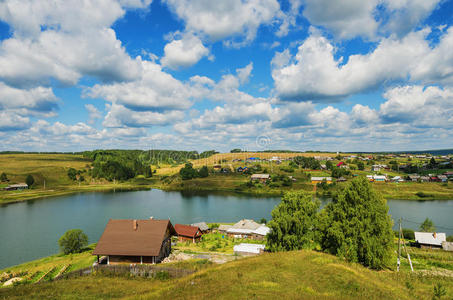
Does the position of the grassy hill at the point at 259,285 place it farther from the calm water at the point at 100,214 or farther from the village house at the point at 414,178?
the village house at the point at 414,178

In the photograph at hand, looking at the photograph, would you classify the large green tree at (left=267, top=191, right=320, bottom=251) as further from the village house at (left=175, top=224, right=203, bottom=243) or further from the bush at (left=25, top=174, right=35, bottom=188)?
the bush at (left=25, top=174, right=35, bottom=188)

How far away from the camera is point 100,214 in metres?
76.8

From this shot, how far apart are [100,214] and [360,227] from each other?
246 feet

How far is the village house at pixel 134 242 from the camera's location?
3102 cm

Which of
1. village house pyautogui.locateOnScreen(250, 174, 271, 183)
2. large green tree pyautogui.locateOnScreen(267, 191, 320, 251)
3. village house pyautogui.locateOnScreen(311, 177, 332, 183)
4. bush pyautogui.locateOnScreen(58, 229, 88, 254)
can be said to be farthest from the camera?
village house pyautogui.locateOnScreen(250, 174, 271, 183)

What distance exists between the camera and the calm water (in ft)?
165

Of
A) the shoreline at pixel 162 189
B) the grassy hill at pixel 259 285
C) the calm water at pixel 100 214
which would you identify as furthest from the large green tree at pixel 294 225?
the shoreline at pixel 162 189

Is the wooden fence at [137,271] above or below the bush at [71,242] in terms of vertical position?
above

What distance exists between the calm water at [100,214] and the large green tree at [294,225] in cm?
4077

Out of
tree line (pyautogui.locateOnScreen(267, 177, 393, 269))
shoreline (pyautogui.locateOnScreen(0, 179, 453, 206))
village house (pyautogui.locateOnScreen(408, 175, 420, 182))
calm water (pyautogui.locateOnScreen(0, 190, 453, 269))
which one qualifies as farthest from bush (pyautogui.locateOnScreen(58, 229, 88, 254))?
village house (pyautogui.locateOnScreen(408, 175, 420, 182))

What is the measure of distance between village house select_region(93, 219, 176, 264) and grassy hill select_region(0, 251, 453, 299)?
35.6 feet

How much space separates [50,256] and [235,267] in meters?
38.2

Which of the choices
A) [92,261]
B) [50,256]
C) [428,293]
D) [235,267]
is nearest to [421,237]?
[428,293]

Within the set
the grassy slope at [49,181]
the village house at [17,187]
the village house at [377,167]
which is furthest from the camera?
the village house at [377,167]
